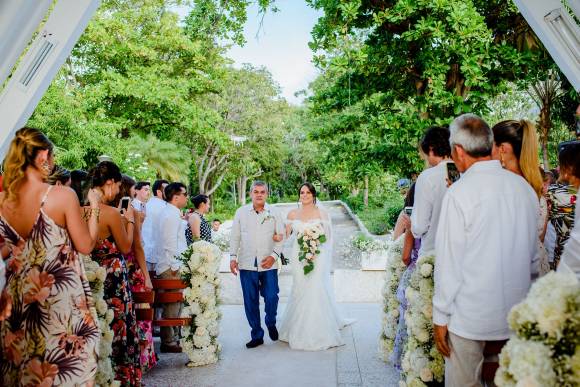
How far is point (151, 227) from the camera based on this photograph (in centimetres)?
779

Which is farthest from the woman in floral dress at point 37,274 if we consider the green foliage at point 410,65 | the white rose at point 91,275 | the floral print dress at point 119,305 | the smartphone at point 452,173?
the green foliage at point 410,65

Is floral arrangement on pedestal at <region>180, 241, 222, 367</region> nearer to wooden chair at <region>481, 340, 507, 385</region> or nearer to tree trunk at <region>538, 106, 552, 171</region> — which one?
wooden chair at <region>481, 340, 507, 385</region>

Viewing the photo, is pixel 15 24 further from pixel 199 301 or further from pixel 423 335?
pixel 199 301

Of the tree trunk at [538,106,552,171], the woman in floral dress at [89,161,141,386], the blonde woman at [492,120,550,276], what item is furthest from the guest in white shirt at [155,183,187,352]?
the tree trunk at [538,106,552,171]

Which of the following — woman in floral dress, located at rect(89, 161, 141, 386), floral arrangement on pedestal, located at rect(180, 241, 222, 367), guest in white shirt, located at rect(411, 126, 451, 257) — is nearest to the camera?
guest in white shirt, located at rect(411, 126, 451, 257)

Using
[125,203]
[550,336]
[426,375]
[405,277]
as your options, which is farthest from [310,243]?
[550,336]

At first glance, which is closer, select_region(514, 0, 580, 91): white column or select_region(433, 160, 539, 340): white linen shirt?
select_region(433, 160, 539, 340): white linen shirt

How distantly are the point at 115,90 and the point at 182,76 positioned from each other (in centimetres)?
373

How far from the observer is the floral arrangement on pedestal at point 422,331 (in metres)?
4.20

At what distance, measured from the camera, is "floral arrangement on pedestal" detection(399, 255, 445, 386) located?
13.8ft

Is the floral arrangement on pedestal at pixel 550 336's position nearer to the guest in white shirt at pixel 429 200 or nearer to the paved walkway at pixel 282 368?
the guest in white shirt at pixel 429 200

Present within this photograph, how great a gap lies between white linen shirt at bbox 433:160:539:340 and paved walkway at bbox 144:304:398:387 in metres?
3.14

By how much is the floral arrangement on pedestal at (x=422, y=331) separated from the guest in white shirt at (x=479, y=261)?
885 mm

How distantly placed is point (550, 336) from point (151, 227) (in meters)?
6.54
